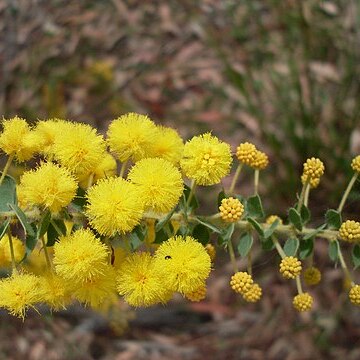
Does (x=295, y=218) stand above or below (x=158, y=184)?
below

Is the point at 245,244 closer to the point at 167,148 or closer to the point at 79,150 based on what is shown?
the point at 167,148

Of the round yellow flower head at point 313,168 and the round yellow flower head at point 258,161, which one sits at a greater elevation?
the round yellow flower head at point 313,168

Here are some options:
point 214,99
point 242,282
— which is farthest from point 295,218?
point 214,99

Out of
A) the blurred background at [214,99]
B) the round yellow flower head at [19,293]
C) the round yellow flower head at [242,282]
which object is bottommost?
the blurred background at [214,99]

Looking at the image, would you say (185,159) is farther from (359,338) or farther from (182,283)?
(359,338)

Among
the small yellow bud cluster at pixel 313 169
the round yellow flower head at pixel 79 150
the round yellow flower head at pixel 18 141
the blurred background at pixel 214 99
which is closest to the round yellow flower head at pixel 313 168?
the small yellow bud cluster at pixel 313 169

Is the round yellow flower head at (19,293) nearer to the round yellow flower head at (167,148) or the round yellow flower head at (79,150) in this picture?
the round yellow flower head at (79,150)
